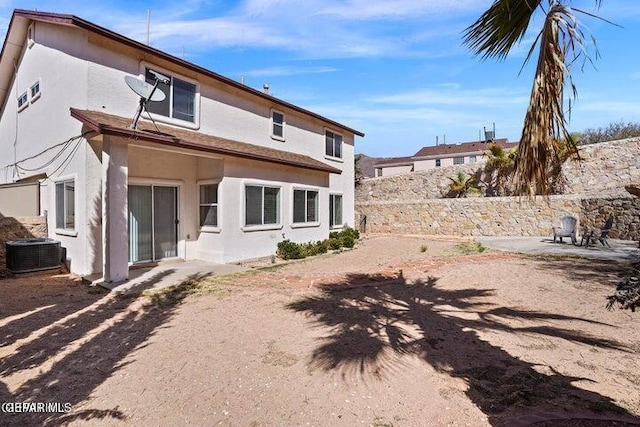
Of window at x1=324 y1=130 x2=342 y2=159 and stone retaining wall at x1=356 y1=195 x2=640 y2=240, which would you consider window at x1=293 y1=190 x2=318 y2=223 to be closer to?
window at x1=324 y1=130 x2=342 y2=159

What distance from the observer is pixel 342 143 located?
21312 millimetres

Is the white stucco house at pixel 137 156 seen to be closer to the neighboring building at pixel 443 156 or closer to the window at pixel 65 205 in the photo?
the window at pixel 65 205

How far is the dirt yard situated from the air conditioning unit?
49.4 inches

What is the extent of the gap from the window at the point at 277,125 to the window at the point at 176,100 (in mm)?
4310

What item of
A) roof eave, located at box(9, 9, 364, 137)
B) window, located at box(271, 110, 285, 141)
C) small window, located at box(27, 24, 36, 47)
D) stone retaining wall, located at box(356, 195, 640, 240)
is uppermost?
small window, located at box(27, 24, 36, 47)

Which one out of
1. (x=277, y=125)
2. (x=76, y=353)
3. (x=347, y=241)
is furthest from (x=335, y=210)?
(x=76, y=353)

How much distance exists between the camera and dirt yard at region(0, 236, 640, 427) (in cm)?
356

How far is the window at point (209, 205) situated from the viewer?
39.7 feet

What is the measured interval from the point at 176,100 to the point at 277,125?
537cm

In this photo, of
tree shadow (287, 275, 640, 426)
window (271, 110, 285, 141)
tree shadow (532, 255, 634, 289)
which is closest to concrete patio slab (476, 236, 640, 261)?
tree shadow (532, 255, 634, 289)

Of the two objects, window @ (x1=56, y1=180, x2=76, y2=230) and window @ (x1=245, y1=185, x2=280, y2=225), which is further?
window @ (x1=245, y1=185, x2=280, y2=225)

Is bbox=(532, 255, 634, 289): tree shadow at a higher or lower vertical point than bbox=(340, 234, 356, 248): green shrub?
lower

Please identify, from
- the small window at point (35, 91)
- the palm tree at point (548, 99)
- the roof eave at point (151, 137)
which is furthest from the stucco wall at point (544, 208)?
the small window at point (35, 91)

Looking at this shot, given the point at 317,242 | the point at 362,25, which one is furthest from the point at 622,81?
the point at 317,242
